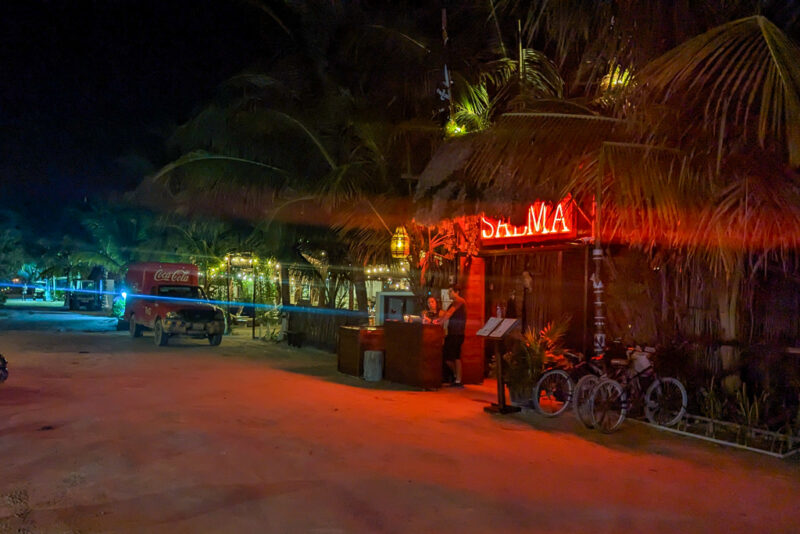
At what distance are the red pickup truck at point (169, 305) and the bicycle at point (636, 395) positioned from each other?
13302 mm

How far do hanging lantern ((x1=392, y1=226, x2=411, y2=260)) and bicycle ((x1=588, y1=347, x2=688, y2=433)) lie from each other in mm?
5357

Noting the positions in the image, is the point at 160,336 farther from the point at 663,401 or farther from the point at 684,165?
the point at 684,165

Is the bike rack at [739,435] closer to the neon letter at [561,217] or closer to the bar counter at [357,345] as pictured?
the neon letter at [561,217]

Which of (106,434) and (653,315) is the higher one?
(653,315)

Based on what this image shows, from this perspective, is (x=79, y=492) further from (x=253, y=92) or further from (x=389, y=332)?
(x=253, y=92)

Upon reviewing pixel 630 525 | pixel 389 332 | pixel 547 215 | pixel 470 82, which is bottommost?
pixel 630 525

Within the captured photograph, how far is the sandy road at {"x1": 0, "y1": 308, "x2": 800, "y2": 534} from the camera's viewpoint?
537cm

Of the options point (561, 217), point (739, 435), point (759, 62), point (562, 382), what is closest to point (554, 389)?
point (562, 382)

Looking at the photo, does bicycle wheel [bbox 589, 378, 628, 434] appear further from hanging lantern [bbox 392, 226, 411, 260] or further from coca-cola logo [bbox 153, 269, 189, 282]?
coca-cola logo [bbox 153, 269, 189, 282]

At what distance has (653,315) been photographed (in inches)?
397

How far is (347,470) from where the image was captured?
6652mm

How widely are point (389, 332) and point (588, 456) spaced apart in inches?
229

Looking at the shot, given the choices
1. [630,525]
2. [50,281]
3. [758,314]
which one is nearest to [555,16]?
[758,314]

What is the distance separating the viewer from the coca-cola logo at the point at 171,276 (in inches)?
883
